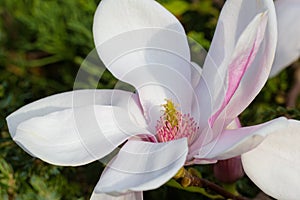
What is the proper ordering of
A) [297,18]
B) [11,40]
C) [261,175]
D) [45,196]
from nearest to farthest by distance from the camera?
[261,175], [45,196], [297,18], [11,40]

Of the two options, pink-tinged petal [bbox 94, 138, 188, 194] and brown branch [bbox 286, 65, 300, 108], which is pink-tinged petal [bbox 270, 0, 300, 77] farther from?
pink-tinged petal [bbox 94, 138, 188, 194]

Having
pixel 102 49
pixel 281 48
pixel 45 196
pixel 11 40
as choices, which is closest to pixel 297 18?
pixel 281 48

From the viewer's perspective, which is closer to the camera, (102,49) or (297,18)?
(102,49)

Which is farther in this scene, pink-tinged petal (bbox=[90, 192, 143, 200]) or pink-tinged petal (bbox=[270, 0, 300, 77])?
pink-tinged petal (bbox=[270, 0, 300, 77])

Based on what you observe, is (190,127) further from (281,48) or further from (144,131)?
(281,48)

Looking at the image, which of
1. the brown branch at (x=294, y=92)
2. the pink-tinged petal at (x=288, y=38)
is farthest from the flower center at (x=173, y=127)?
the brown branch at (x=294, y=92)

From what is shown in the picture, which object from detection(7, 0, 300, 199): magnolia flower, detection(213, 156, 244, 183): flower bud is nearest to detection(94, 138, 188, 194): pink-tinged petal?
detection(7, 0, 300, 199): magnolia flower

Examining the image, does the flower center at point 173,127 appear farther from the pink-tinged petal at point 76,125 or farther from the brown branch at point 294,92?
the brown branch at point 294,92
